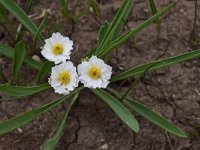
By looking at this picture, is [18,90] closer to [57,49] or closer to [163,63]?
[57,49]

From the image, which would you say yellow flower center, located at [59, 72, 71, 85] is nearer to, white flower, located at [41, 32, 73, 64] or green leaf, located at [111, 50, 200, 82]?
white flower, located at [41, 32, 73, 64]

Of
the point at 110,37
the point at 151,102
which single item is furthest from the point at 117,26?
the point at 151,102

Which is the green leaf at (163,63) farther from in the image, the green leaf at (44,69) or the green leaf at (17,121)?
the green leaf at (17,121)

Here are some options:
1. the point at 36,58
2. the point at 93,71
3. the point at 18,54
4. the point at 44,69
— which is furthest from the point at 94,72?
the point at 36,58

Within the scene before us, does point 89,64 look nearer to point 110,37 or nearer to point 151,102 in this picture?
point 110,37

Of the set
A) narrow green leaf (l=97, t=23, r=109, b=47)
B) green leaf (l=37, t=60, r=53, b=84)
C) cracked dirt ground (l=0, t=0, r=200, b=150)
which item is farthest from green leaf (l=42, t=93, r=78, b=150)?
narrow green leaf (l=97, t=23, r=109, b=47)
